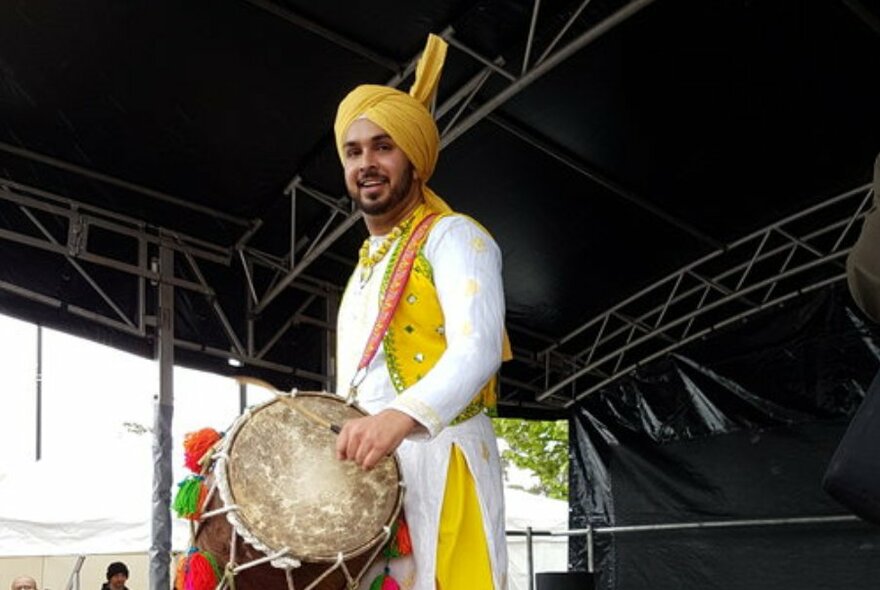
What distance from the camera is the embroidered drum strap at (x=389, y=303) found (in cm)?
189

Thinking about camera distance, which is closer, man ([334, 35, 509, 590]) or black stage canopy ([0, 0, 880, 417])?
man ([334, 35, 509, 590])

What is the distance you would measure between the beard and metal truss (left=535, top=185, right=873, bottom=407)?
226 inches

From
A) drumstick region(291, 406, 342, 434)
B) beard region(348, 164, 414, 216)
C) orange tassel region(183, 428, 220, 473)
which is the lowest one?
orange tassel region(183, 428, 220, 473)

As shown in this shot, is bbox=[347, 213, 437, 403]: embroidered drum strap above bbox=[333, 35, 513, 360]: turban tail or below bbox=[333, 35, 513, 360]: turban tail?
below

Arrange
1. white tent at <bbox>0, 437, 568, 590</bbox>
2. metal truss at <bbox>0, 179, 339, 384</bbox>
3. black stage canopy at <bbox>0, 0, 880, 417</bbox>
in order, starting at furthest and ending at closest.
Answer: white tent at <bbox>0, 437, 568, 590</bbox>, metal truss at <bbox>0, 179, 339, 384</bbox>, black stage canopy at <bbox>0, 0, 880, 417</bbox>

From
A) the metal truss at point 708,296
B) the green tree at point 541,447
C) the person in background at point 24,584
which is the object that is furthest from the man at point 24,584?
the green tree at point 541,447

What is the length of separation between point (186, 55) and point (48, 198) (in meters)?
2.15

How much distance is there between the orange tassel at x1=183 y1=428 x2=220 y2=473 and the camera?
1798 millimetres

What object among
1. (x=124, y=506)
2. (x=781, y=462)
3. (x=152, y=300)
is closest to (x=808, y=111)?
(x=781, y=462)

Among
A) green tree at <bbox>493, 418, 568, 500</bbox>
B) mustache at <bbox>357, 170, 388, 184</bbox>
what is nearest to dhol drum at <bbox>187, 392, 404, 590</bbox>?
mustache at <bbox>357, 170, 388, 184</bbox>

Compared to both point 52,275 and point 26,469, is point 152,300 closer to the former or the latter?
point 52,275

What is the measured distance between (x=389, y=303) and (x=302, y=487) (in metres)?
0.39

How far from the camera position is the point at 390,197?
6.61 feet

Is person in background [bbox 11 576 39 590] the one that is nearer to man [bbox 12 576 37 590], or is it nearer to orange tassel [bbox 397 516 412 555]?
man [bbox 12 576 37 590]
